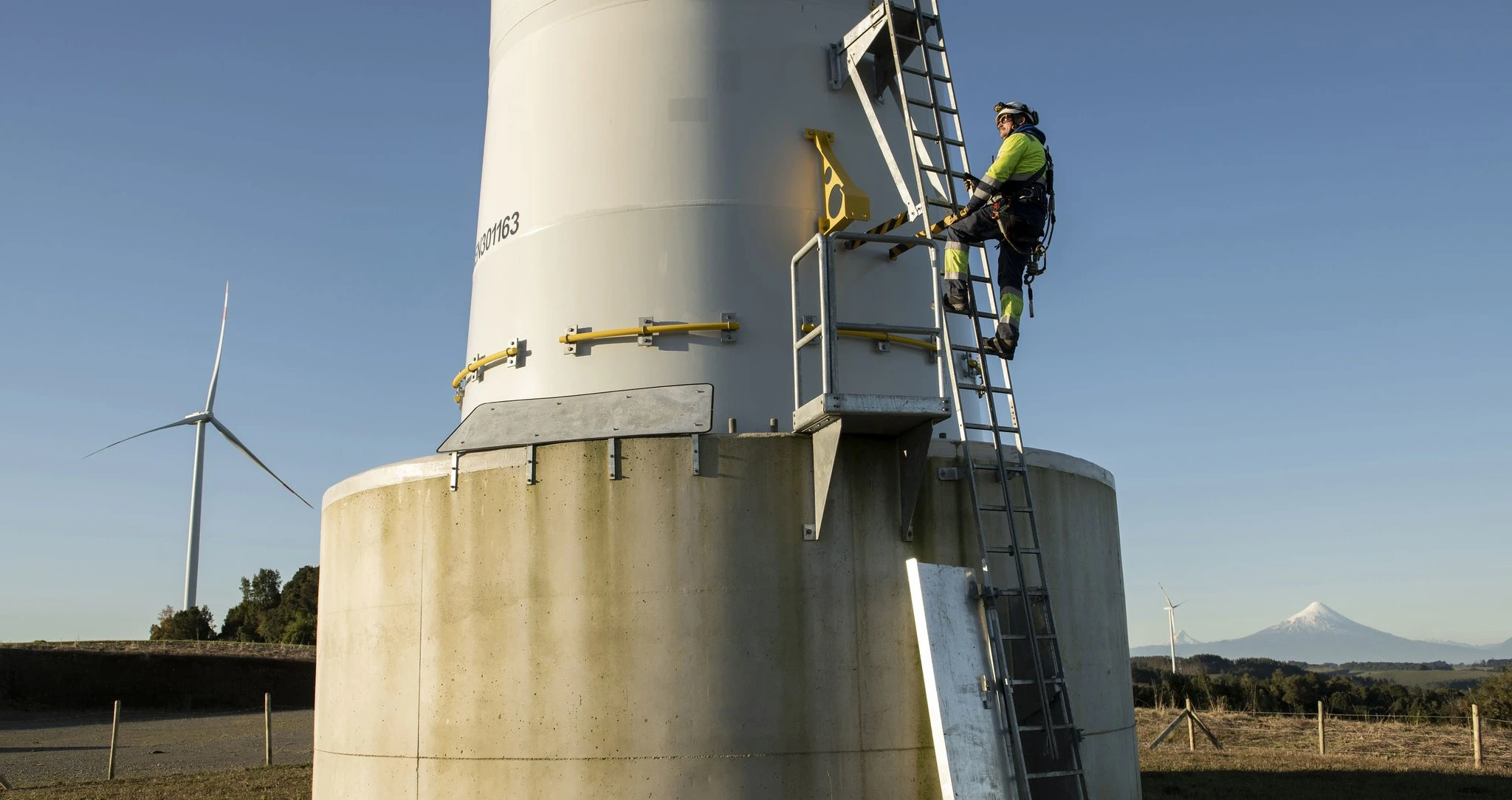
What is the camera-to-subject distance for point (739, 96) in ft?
32.5

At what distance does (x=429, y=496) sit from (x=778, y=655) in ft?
9.97

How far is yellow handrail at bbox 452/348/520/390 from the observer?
32.8 feet

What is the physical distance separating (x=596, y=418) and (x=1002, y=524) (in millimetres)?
3191

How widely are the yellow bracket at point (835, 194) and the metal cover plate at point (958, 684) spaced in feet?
9.54

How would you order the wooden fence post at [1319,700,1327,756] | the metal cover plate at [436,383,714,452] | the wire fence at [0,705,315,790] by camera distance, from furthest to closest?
the wooden fence post at [1319,700,1327,756] → the wire fence at [0,705,315,790] → the metal cover plate at [436,383,714,452]

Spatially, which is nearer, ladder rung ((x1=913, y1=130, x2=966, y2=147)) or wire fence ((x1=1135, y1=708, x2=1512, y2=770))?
ladder rung ((x1=913, y1=130, x2=966, y2=147))

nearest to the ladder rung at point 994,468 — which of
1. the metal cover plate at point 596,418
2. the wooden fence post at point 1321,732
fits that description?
the metal cover plate at point 596,418

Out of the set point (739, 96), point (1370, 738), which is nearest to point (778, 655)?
point (739, 96)

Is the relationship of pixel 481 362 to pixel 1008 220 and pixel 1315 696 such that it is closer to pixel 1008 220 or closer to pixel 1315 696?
pixel 1008 220

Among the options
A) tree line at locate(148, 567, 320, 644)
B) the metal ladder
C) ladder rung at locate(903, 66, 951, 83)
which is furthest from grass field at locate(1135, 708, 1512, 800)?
tree line at locate(148, 567, 320, 644)

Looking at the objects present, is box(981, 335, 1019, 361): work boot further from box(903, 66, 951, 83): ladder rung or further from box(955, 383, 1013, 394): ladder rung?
box(903, 66, 951, 83): ladder rung

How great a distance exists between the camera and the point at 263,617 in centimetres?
6550

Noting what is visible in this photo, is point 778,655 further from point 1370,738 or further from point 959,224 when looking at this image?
point 1370,738

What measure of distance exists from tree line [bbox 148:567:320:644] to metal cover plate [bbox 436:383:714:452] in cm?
5010
